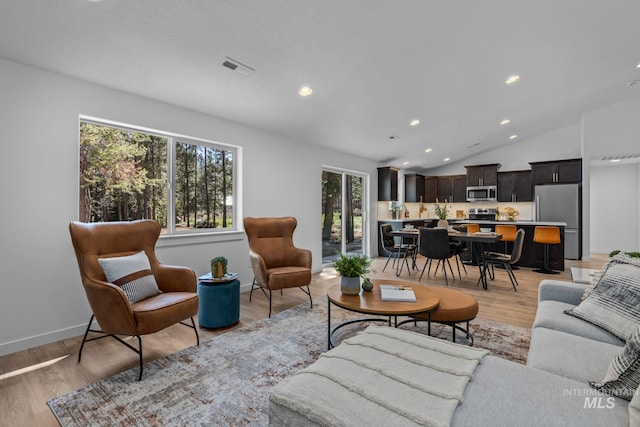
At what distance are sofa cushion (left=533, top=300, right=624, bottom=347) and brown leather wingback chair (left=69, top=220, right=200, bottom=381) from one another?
2.55m

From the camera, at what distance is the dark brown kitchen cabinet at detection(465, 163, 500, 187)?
8516 mm

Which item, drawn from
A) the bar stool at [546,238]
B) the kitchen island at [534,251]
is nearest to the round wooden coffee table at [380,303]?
the bar stool at [546,238]

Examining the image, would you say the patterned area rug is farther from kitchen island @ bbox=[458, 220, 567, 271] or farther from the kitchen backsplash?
the kitchen backsplash

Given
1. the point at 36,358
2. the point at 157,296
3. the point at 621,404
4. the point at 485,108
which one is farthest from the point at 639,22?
the point at 36,358

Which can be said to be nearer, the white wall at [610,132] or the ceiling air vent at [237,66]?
the ceiling air vent at [237,66]

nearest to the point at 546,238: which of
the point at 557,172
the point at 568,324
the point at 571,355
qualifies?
the point at 557,172

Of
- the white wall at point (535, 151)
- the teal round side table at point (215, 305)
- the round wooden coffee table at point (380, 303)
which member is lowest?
the teal round side table at point (215, 305)

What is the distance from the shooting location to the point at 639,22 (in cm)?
338

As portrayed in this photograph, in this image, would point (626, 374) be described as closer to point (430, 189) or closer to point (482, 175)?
point (482, 175)

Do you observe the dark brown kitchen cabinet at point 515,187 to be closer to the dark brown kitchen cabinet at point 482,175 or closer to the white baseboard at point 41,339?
the dark brown kitchen cabinet at point 482,175

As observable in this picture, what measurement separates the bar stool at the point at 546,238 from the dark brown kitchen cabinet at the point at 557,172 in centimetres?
262

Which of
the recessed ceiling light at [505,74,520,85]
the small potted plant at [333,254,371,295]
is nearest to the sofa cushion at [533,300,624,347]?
the small potted plant at [333,254,371,295]

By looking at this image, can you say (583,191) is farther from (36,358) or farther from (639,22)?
(36,358)

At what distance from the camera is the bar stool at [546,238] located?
215 inches
